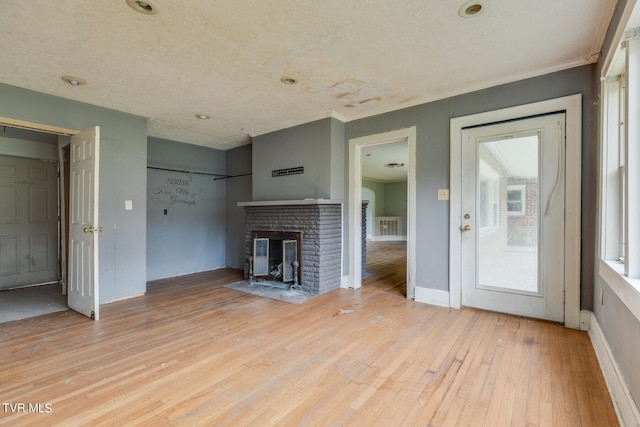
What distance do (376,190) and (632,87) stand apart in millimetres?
10423

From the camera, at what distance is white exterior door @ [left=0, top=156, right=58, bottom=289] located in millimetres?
4367

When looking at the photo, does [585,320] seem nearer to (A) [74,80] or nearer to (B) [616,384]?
(B) [616,384]

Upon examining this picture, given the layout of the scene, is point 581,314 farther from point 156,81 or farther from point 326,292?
point 156,81

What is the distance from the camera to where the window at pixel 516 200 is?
2.96 m

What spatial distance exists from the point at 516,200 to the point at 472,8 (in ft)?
6.10

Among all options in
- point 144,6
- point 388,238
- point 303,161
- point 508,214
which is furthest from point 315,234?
point 388,238

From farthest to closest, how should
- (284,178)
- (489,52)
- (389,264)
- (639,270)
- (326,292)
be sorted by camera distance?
1. (389,264)
2. (284,178)
3. (326,292)
4. (489,52)
5. (639,270)

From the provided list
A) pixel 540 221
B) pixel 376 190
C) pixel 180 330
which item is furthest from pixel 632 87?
pixel 376 190

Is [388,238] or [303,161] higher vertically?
[303,161]

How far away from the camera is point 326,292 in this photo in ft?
13.0

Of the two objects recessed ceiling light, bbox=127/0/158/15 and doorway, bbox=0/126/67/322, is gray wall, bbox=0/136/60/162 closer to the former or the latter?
doorway, bbox=0/126/67/322

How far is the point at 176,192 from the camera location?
5316mm

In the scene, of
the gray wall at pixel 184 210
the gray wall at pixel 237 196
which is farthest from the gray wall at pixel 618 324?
the gray wall at pixel 184 210

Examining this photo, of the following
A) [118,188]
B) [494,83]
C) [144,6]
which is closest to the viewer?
[144,6]
